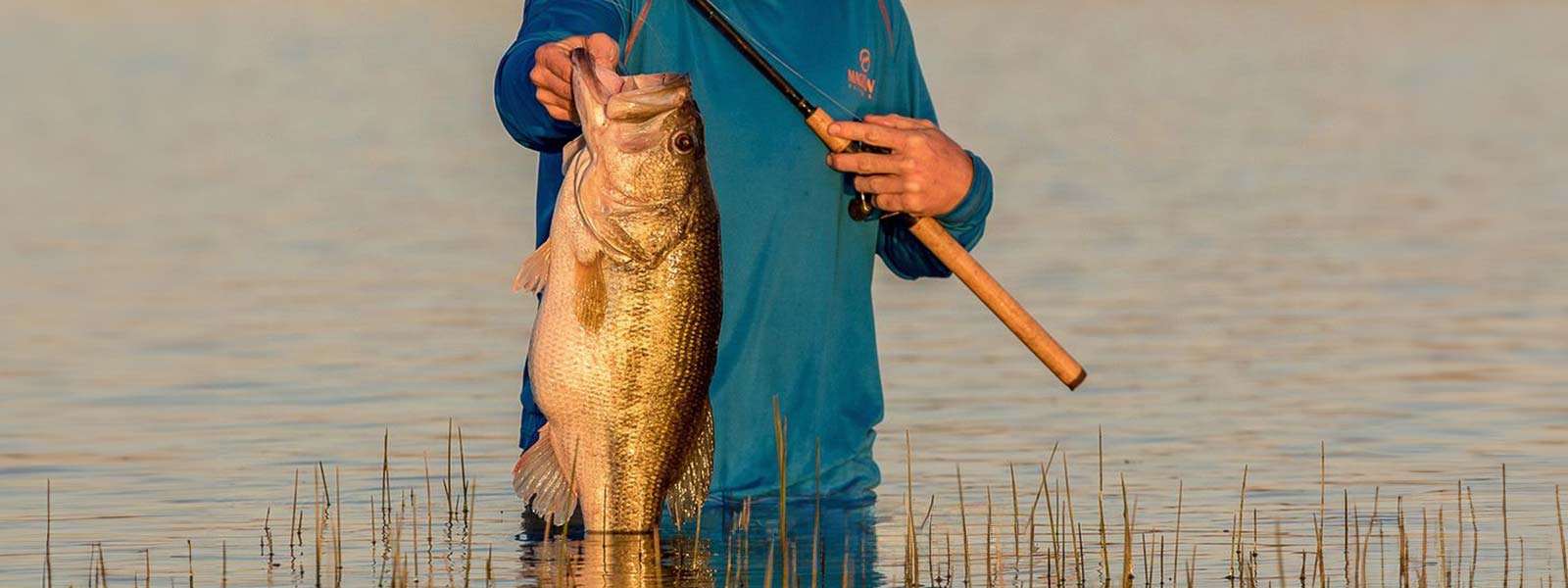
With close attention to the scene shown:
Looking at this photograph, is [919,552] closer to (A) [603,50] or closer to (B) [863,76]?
(B) [863,76]

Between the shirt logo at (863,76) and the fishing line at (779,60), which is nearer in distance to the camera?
the fishing line at (779,60)

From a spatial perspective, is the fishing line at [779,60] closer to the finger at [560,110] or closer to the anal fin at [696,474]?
the finger at [560,110]

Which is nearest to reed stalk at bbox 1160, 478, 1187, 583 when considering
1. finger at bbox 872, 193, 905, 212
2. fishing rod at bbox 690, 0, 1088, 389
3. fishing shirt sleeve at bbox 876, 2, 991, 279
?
fishing rod at bbox 690, 0, 1088, 389

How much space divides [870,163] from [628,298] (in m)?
0.95

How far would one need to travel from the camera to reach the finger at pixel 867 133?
698 cm

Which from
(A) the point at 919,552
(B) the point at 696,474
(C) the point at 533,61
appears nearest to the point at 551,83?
(C) the point at 533,61

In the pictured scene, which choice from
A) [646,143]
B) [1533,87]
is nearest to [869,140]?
[646,143]

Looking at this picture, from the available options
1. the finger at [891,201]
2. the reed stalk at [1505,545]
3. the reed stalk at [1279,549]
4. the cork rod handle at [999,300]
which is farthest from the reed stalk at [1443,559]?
the finger at [891,201]

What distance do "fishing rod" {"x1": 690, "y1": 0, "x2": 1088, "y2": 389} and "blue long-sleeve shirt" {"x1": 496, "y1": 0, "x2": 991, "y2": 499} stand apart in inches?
2.9

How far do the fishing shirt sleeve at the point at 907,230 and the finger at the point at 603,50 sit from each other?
133cm

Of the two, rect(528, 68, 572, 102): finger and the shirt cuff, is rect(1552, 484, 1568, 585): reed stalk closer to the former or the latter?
the shirt cuff

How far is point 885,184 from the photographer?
7.07 meters

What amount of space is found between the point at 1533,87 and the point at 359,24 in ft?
67.8

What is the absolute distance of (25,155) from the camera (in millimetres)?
23031
